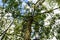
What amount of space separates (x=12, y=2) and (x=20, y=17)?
963 mm

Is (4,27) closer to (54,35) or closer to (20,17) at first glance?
(20,17)

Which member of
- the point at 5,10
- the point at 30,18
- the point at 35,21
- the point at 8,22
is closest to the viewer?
the point at 30,18

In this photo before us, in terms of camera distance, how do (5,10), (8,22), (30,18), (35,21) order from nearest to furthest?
(30,18)
(35,21)
(5,10)
(8,22)

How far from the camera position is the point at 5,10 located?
1036 centimetres

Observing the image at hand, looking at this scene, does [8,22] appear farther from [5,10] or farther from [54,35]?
[54,35]

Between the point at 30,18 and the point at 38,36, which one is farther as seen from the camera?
the point at 38,36

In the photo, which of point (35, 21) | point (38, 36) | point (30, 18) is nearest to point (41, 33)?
point (38, 36)

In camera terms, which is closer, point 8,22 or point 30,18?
point 30,18

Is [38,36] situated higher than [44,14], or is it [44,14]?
[44,14]

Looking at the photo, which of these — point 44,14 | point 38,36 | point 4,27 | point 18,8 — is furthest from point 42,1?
point 4,27

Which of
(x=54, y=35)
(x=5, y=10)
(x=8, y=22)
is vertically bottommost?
(x=54, y=35)

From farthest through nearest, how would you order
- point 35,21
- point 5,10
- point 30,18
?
1. point 5,10
2. point 35,21
3. point 30,18

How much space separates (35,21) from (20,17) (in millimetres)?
979

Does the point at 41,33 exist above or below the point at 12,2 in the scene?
below
